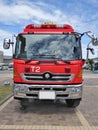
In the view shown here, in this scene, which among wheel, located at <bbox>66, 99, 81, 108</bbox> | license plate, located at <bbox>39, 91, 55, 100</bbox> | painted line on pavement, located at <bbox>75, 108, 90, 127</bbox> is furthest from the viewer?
wheel, located at <bbox>66, 99, 81, 108</bbox>

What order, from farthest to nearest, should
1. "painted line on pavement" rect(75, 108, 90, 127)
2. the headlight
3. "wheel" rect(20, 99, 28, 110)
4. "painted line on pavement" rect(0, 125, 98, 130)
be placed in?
1. "wheel" rect(20, 99, 28, 110)
2. the headlight
3. "painted line on pavement" rect(75, 108, 90, 127)
4. "painted line on pavement" rect(0, 125, 98, 130)

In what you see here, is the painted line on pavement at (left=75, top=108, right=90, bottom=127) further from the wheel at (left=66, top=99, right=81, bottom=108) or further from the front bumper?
the front bumper

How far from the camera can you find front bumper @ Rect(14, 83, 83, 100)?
10297mm

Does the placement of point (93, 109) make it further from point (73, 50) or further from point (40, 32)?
point (40, 32)

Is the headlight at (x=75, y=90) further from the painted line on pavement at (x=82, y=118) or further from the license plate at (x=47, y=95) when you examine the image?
the painted line on pavement at (x=82, y=118)

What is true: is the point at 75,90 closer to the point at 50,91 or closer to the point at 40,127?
the point at 50,91

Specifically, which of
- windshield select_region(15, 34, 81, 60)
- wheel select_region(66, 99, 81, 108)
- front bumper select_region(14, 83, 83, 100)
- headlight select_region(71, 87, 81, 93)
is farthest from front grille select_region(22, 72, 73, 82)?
wheel select_region(66, 99, 81, 108)

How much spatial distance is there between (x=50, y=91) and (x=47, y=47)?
60.0 inches

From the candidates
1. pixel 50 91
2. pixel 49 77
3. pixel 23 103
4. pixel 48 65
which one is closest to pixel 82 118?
pixel 50 91

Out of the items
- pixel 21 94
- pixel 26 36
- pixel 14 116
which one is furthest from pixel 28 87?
pixel 26 36

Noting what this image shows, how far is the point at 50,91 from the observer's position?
1030cm

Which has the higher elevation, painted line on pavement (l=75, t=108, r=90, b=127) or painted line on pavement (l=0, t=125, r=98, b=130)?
painted line on pavement (l=0, t=125, r=98, b=130)

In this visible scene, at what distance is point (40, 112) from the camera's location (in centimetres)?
1101

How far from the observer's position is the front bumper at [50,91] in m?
10.3
